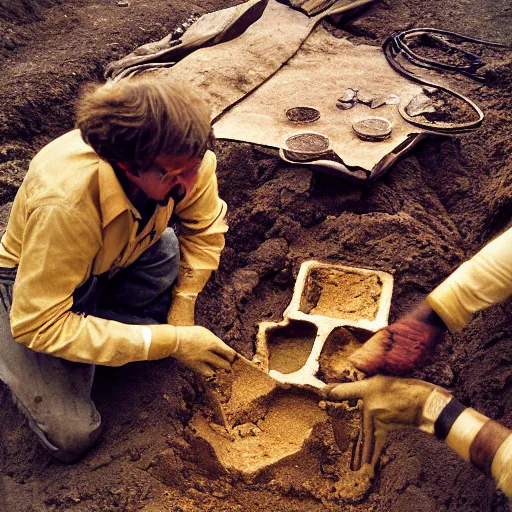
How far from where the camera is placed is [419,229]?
392cm

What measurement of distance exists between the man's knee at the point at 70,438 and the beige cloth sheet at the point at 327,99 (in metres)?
2.38

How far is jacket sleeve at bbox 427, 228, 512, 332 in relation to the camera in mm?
2473

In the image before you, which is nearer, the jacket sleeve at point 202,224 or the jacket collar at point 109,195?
the jacket collar at point 109,195

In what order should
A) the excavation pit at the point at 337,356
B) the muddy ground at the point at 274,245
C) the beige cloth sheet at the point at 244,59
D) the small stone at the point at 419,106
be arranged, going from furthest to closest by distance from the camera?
the beige cloth sheet at the point at 244,59 → the small stone at the point at 419,106 → the excavation pit at the point at 337,356 → the muddy ground at the point at 274,245

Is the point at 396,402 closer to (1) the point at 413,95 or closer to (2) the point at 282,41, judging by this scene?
(1) the point at 413,95

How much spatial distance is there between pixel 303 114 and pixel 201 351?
259 cm

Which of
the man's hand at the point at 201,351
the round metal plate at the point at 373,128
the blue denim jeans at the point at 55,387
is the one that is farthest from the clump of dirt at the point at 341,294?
the blue denim jeans at the point at 55,387

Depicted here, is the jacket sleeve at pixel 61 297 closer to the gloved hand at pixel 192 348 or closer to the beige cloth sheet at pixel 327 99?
the gloved hand at pixel 192 348

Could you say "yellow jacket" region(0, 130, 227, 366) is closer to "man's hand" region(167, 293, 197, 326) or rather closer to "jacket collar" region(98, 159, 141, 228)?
"jacket collar" region(98, 159, 141, 228)

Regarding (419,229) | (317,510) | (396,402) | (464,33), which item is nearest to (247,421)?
(317,510)

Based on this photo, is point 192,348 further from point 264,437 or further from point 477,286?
point 477,286

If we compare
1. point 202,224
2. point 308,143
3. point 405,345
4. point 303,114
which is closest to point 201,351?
point 202,224

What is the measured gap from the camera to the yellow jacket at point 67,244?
2.33m

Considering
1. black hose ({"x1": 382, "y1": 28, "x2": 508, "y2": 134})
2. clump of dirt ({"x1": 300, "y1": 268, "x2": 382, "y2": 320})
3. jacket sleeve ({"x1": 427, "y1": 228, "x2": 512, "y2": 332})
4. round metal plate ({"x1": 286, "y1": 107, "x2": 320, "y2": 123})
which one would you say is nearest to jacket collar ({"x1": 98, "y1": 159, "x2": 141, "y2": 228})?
jacket sleeve ({"x1": 427, "y1": 228, "x2": 512, "y2": 332})
